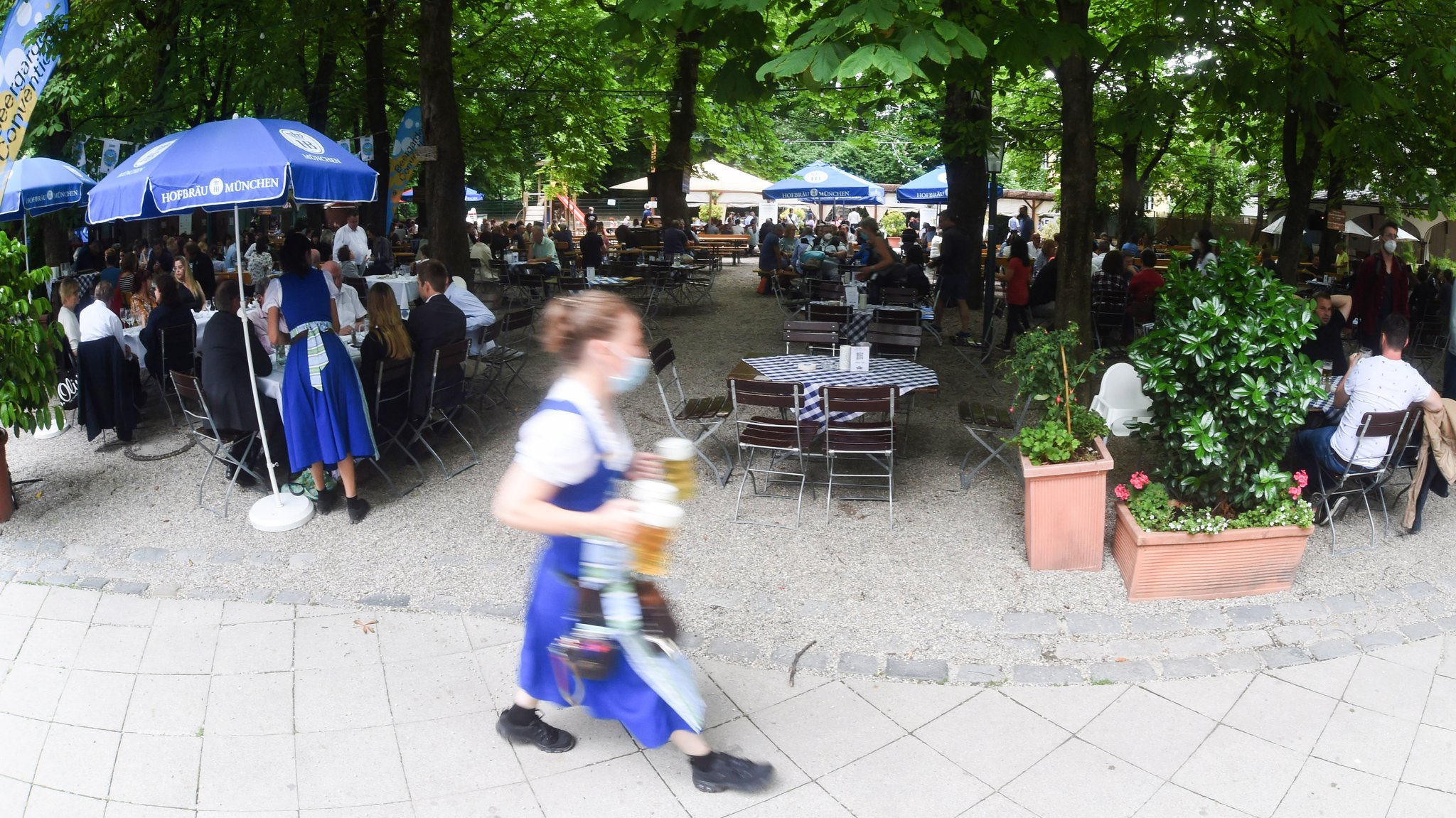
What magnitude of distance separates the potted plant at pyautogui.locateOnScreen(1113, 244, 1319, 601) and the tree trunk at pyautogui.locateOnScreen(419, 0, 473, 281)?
9.11 m

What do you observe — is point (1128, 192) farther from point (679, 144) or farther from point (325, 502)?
point (325, 502)

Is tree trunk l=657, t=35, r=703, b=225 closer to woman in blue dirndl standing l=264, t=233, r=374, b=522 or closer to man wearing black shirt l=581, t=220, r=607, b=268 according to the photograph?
man wearing black shirt l=581, t=220, r=607, b=268

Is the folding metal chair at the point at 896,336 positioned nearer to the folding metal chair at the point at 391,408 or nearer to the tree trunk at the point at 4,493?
the folding metal chair at the point at 391,408

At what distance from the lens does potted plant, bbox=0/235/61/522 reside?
6262 mm

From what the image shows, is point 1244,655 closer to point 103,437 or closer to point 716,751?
point 716,751

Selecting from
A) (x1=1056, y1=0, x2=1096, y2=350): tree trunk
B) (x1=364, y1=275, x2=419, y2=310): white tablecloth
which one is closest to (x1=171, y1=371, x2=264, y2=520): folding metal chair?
(x1=364, y1=275, x2=419, y2=310): white tablecloth

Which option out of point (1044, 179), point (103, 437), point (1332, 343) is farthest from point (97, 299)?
point (1044, 179)

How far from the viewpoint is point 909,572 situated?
5887 millimetres

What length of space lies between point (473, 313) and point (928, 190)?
1252 centimetres

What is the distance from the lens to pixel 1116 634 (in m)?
5.13

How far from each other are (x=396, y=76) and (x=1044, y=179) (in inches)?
785

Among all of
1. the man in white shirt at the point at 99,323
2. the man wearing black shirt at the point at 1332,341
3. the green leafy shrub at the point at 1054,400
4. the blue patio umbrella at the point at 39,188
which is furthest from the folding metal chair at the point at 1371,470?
the blue patio umbrella at the point at 39,188

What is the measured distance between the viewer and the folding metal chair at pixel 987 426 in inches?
277

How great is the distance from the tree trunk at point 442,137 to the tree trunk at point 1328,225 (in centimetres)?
1262
